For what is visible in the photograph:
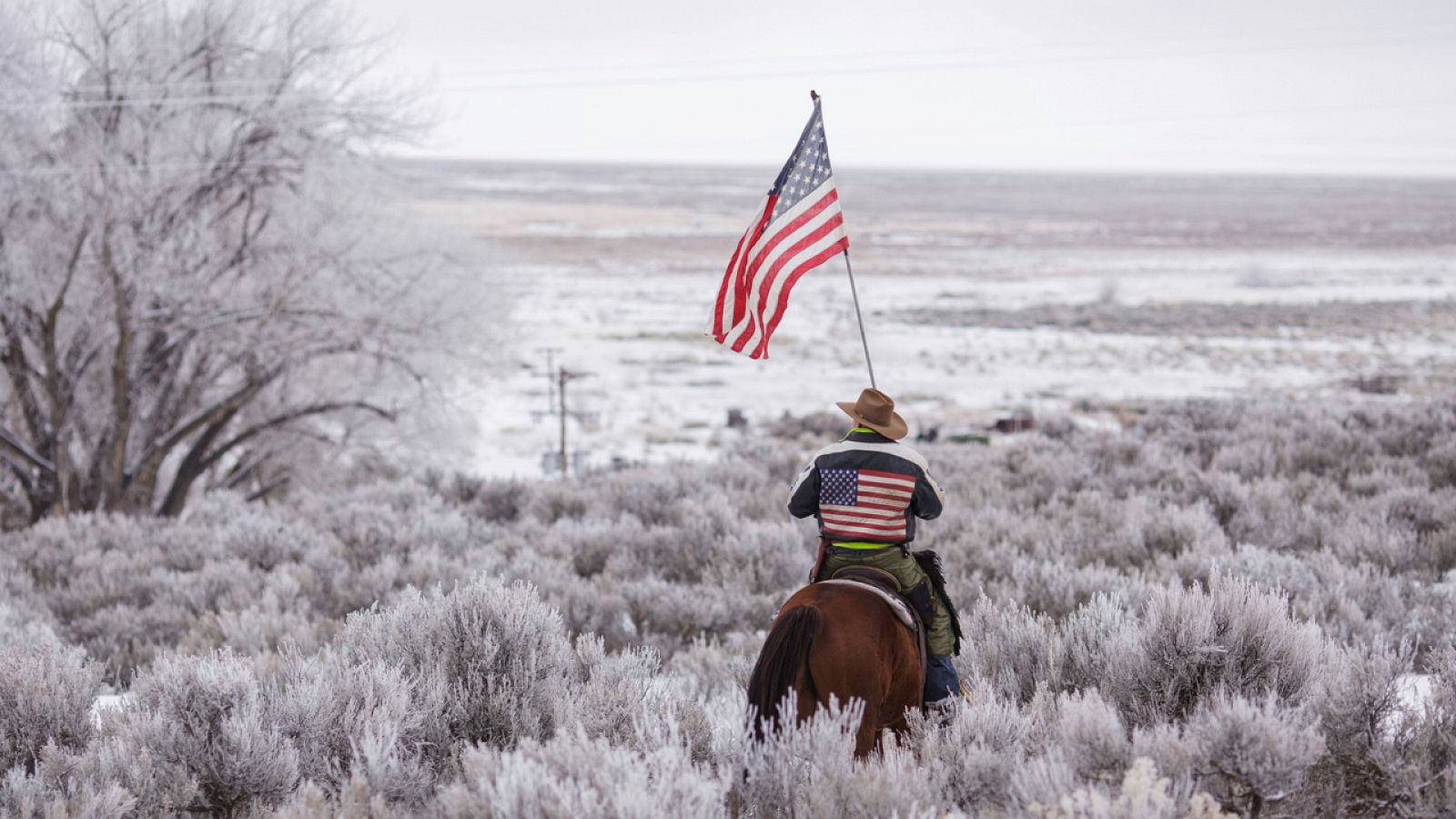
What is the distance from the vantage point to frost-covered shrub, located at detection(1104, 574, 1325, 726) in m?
3.92

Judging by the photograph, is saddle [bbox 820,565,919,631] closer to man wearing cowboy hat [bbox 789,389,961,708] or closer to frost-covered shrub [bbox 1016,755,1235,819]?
man wearing cowboy hat [bbox 789,389,961,708]

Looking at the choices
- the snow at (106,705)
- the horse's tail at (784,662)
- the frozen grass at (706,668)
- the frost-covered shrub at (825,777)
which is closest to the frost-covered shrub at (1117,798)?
the frozen grass at (706,668)

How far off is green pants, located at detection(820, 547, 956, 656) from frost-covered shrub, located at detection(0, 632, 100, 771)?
292cm

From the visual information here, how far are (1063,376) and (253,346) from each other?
65.4 feet

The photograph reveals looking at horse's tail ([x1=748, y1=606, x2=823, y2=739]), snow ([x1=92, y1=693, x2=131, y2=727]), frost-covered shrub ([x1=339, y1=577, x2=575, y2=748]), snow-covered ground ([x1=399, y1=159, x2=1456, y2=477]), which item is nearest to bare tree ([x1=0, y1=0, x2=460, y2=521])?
snow-covered ground ([x1=399, y1=159, x2=1456, y2=477])

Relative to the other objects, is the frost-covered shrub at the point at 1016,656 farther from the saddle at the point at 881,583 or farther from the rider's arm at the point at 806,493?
the rider's arm at the point at 806,493

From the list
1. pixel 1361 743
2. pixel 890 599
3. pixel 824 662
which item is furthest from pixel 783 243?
pixel 1361 743

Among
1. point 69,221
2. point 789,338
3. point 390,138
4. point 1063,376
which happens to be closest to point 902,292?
point 789,338

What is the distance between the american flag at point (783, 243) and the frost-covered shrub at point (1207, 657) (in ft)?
6.79

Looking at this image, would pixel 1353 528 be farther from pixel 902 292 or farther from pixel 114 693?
pixel 902 292

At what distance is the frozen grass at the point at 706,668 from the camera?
3.24 meters

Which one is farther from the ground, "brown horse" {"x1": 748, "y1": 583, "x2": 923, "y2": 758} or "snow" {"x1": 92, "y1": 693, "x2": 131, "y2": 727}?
"brown horse" {"x1": 748, "y1": 583, "x2": 923, "y2": 758}

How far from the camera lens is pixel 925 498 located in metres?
4.14

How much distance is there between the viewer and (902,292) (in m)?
46.6
